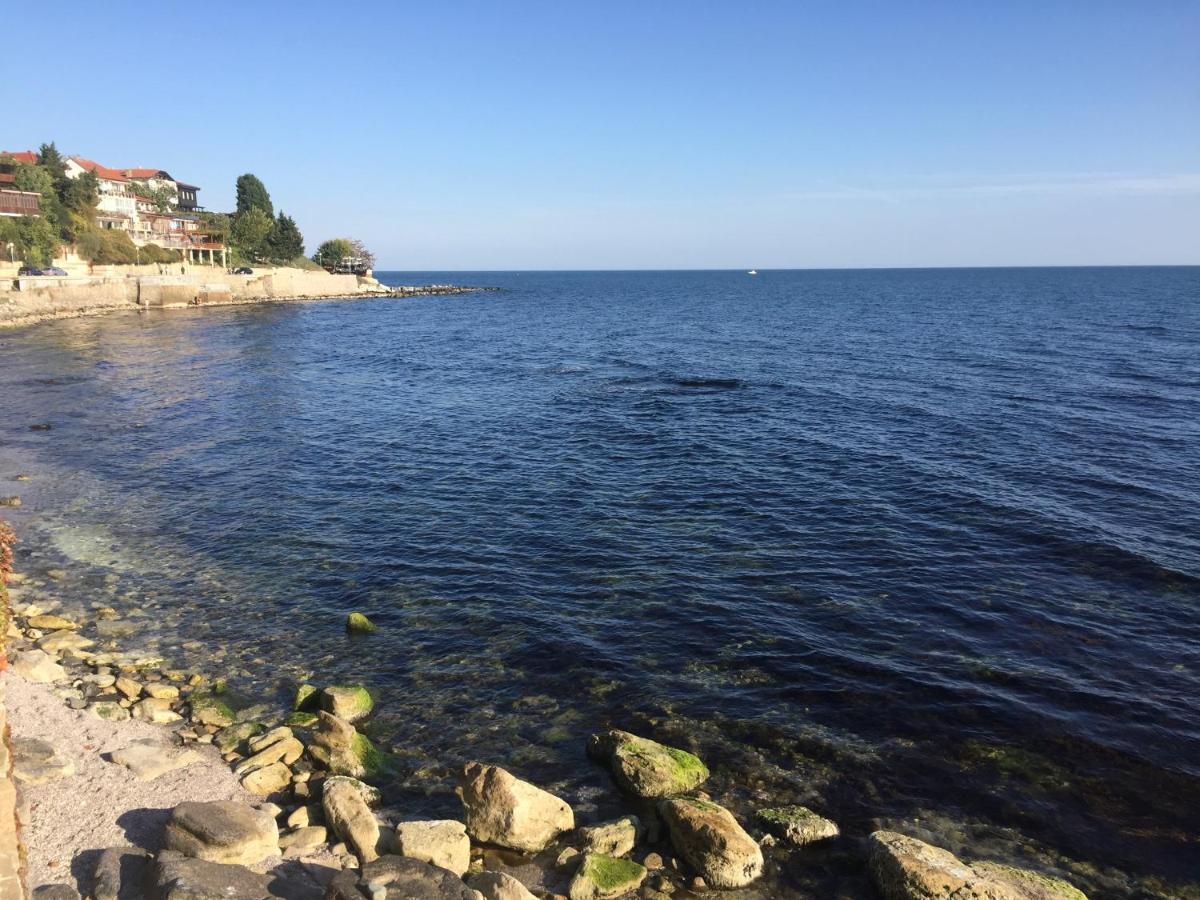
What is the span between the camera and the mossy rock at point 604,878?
13501mm

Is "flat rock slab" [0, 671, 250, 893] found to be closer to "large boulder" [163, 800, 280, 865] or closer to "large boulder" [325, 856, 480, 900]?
"large boulder" [163, 800, 280, 865]

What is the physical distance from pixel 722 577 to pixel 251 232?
186m

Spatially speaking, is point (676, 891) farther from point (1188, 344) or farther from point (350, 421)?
point (1188, 344)

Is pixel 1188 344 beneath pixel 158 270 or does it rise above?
beneath

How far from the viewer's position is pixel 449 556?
96.7 feet

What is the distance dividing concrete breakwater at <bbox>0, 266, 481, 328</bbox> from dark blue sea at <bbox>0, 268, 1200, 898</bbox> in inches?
1894

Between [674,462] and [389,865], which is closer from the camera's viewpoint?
[389,865]

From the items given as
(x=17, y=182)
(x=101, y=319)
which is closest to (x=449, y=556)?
(x=101, y=319)

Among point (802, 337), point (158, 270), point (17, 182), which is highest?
point (17, 182)

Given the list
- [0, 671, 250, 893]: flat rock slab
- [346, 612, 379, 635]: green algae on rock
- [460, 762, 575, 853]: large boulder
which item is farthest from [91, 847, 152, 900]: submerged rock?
[346, 612, 379, 635]: green algae on rock

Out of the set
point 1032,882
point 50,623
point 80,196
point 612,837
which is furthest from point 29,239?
point 1032,882

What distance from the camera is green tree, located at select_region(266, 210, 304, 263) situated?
191 meters

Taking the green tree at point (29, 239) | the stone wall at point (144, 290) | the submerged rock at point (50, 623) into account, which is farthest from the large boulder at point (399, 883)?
the green tree at point (29, 239)

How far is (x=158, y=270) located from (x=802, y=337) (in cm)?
11043
